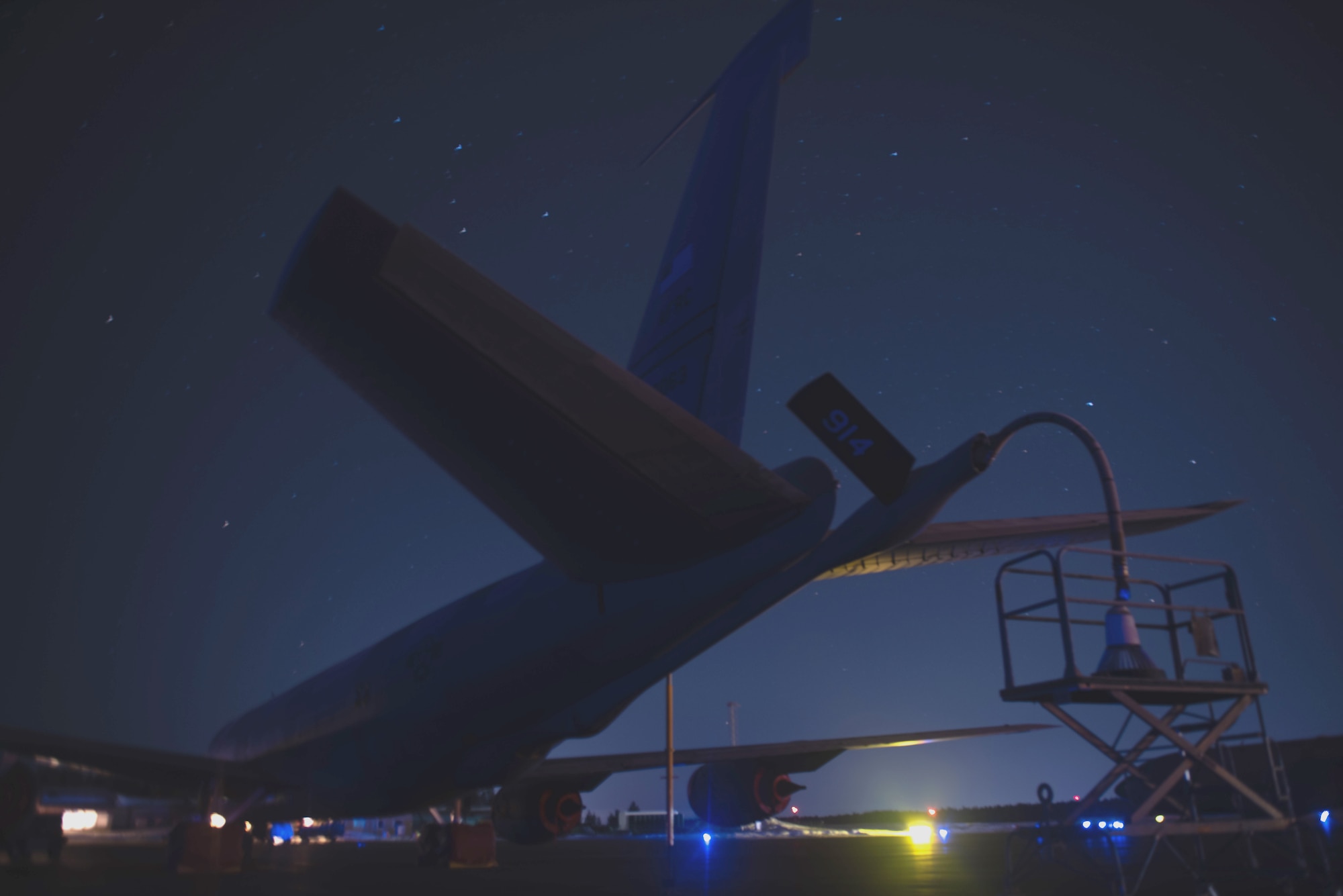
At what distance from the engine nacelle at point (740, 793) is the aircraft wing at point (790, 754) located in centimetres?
20

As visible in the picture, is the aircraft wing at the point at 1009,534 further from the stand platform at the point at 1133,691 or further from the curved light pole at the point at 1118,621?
the stand platform at the point at 1133,691

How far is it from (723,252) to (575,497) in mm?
4526

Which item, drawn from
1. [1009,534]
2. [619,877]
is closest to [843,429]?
[1009,534]

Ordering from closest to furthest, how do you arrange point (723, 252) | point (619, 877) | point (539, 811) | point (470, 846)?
point (723, 252) → point (619, 877) → point (470, 846) → point (539, 811)

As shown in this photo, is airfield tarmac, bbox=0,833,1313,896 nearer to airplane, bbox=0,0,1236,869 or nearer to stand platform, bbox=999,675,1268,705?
airplane, bbox=0,0,1236,869

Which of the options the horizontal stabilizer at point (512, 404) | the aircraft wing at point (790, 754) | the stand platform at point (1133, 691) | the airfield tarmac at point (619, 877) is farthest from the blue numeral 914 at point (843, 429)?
the aircraft wing at point (790, 754)

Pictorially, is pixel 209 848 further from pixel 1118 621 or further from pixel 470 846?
pixel 1118 621

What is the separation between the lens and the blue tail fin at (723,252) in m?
8.30

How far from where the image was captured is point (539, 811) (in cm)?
1720

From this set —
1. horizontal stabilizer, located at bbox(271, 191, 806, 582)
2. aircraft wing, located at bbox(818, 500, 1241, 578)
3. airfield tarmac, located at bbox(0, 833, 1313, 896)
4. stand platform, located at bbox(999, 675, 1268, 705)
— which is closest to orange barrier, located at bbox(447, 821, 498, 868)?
airfield tarmac, located at bbox(0, 833, 1313, 896)

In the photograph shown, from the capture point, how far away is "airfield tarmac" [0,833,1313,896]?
31.1 ft

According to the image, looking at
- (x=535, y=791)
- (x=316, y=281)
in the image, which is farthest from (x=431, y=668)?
(x=316, y=281)

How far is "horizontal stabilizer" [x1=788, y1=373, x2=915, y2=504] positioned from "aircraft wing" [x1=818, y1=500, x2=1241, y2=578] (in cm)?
279

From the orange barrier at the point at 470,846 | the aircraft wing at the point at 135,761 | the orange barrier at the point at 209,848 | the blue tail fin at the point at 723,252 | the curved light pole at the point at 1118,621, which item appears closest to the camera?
the curved light pole at the point at 1118,621
